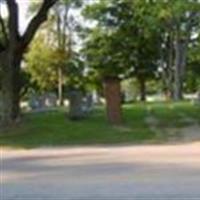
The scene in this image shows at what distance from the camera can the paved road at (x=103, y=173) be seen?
11.8m

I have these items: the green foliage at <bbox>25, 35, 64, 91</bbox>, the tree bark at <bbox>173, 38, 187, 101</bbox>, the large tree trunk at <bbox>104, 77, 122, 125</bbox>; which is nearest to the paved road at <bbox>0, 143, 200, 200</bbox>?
the large tree trunk at <bbox>104, 77, 122, 125</bbox>

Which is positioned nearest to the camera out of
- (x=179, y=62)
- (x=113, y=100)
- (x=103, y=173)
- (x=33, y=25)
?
(x=103, y=173)

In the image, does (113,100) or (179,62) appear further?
(179,62)

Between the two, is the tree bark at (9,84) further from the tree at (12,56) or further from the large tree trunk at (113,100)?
the large tree trunk at (113,100)

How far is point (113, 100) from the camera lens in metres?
27.5

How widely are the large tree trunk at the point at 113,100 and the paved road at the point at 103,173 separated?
7363 millimetres

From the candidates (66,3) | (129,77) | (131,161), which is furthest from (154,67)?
(131,161)

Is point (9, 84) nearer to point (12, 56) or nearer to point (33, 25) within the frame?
point (12, 56)

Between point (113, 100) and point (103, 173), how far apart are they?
43.5ft

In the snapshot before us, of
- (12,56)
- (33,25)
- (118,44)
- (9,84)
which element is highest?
(118,44)

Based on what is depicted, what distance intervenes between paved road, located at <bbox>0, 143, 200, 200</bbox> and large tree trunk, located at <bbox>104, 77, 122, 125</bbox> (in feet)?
24.2

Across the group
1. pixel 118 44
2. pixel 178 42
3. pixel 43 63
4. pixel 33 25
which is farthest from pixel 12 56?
pixel 118 44

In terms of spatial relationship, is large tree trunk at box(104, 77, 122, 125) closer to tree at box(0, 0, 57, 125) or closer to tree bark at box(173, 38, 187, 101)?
tree at box(0, 0, 57, 125)

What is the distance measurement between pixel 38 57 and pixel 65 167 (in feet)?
212
